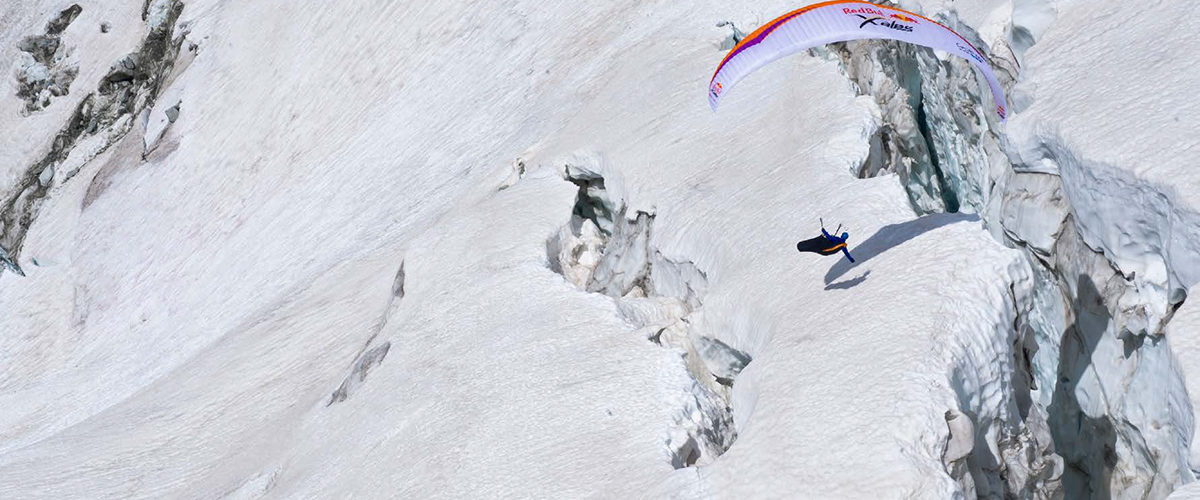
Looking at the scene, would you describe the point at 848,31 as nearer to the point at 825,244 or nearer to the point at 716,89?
the point at 716,89

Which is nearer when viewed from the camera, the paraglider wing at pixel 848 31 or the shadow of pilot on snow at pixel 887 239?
the paraglider wing at pixel 848 31

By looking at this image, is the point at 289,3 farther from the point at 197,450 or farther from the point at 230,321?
the point at 197,450

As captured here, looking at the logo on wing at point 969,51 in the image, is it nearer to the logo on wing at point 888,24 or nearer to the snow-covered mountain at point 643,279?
the logo on wing at point 888,24

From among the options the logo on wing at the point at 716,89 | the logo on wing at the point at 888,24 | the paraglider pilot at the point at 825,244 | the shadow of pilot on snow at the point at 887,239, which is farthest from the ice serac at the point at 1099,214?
the logo on wing at the point at 716,89

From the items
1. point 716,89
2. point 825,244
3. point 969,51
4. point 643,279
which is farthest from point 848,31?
point 643,279

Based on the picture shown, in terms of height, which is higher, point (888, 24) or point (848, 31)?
point (848, 31)

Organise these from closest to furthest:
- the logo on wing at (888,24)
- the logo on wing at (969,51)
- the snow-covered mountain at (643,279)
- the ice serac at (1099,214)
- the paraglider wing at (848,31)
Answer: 1. the ice serac at (1099,214)
2. the snow-covered mountain at (643,279)
3. the paraglider wing at (848,31)
4. the logo on wing at (888,24)
5. the logo on wing at (969,51)

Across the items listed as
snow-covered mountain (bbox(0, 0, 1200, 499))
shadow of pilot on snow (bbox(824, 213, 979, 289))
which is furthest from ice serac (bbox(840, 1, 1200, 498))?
shadow of pilot on snow (bbox(824, 213, 979, 289))

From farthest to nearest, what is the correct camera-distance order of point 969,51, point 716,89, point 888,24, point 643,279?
point 643,279
point 716,89
point 969,51
point 888,24
